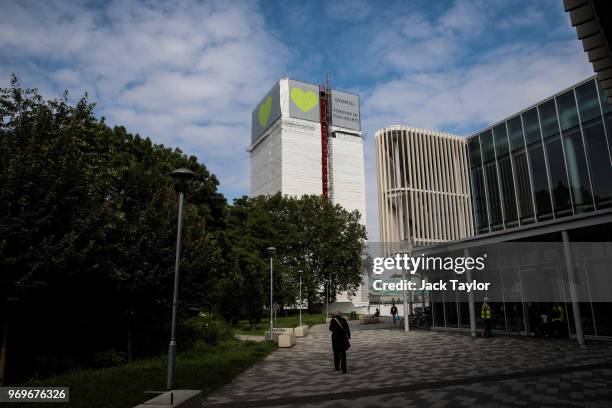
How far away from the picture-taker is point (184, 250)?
16.2 m

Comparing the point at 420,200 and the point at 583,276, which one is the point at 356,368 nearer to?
the point at 583,276

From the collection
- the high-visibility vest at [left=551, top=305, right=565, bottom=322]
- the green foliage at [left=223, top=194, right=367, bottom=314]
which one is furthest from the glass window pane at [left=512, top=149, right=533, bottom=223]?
the green foliage at [left=223, top=194, right=367, bottom=314]

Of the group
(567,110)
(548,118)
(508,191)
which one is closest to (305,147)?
(508,191)

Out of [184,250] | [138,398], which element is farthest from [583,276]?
[138,398]

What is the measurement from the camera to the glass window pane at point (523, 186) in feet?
88.2

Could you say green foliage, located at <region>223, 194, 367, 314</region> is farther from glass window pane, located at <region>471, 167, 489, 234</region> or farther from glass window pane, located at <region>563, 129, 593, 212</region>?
glass window pane, located at <region>563, 129, 593, 212</region>

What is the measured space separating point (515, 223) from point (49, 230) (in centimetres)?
2624

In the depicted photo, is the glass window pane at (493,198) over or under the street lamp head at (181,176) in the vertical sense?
over

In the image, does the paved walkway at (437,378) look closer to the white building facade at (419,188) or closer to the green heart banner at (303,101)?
the white building facade at (419,188)

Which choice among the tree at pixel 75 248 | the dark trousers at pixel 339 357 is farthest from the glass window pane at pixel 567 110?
the tree at pixel 75 248

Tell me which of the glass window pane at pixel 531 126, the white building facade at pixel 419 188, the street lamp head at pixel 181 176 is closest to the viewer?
the street lamp head at pixel 181 176

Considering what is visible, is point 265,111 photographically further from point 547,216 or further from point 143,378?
point 143,378

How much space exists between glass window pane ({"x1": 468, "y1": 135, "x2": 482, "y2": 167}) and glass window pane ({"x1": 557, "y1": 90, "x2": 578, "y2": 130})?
7057mm

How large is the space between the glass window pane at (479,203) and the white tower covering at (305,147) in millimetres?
52160
